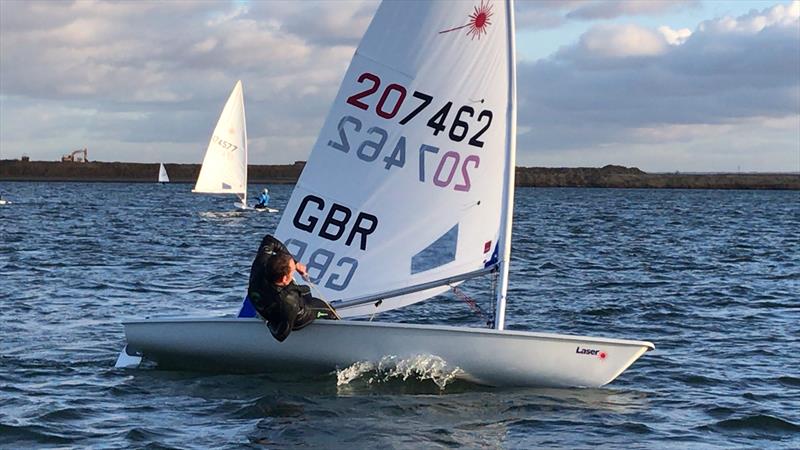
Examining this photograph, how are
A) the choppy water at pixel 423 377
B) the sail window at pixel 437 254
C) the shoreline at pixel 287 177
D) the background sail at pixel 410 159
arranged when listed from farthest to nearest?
the shoreline at pixel 287 177 < the sail window at pixel 437 254 < the background sail at pixel 410 159 < the choppy water at pixel 423 377

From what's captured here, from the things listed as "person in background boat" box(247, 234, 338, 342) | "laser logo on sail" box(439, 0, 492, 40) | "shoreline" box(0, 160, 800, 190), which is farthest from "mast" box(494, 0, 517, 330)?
"shoreline" box(0, 160, 800, 190)

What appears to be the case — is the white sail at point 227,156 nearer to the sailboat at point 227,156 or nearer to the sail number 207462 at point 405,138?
the sailboat at point 227,156

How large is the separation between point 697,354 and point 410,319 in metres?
4.45

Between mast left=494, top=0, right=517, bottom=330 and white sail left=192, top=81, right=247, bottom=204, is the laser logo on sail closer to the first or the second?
mast left=494, top=0, right=517, bottom=330

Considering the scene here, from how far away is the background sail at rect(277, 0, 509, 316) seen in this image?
33.2 feet

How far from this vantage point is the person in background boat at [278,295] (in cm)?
975

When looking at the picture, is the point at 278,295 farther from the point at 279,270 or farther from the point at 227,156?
the point at 227,156

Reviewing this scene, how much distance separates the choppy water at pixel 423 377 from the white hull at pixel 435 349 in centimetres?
16

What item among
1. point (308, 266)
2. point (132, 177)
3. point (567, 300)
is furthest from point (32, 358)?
point (132, 177)

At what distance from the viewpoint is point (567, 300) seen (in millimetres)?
17938

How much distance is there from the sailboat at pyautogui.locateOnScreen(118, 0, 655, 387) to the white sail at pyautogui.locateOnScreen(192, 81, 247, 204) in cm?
3399

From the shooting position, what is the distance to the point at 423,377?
10.2 metres

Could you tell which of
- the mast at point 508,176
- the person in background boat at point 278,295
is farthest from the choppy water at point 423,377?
the mast at point 508,176

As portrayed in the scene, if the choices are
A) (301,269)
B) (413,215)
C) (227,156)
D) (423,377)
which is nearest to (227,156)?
(227,156)
